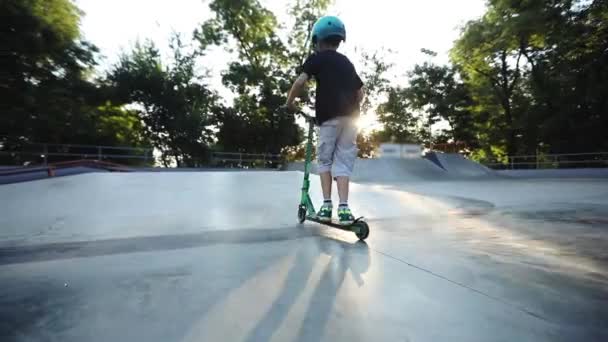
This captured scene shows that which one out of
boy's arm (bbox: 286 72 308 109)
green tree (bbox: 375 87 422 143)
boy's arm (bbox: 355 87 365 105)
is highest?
green tree (bbox: 375 87 422 143)

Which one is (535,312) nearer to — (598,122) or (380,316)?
(380,316)

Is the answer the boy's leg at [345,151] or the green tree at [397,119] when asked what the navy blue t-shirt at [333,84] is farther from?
the green tree at [397,119]

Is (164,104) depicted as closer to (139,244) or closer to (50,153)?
(50,153)

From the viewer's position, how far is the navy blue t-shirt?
2652 millimetres

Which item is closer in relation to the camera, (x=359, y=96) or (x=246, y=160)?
(x=359, y=96)

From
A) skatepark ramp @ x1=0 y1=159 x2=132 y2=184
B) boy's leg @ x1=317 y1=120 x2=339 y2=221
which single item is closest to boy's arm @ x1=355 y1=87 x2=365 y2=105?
boy's leg @ x1=317 y1=120 x2=339 y2=221

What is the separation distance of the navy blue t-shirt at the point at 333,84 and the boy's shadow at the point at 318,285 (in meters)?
1.02

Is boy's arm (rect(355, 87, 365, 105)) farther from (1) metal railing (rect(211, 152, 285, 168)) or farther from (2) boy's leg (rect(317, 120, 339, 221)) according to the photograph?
(1) metal railing (rect(211, 152, 285, 168))

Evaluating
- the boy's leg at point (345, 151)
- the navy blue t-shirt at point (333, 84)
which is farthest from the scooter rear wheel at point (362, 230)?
the navy blue t-shirt at point (333, 84)

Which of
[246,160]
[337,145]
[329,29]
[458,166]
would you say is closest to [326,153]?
[337,145]

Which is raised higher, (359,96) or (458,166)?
(359,96)

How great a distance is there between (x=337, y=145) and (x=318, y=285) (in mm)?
1548

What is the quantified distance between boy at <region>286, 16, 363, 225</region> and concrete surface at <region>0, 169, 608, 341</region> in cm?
51

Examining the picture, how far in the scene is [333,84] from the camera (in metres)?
2.67
